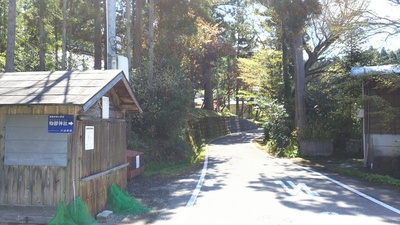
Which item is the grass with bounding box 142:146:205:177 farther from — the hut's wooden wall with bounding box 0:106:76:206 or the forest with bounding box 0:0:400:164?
the hut's wooden wall with bounding box 0:106:76:206

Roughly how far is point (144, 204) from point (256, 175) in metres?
5.65

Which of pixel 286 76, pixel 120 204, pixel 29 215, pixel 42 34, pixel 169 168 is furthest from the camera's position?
pixel 286 76

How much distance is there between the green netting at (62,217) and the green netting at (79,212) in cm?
9

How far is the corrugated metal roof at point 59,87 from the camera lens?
612 cm

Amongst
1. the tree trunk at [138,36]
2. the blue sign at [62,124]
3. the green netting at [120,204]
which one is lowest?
the green netting at [120,204]

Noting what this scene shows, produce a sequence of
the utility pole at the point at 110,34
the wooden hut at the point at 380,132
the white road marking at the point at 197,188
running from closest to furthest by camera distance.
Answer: the white road marking at the point at 197,188 < the utility pole at the point at 110,34 < the wooden hut at the point at 380,132

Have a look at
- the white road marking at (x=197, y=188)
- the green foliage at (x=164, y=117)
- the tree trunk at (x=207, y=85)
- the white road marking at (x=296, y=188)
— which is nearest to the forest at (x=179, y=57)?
the green foliage at (x=164, y=117)

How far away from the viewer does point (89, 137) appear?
694cm

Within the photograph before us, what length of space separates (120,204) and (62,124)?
2.49 m

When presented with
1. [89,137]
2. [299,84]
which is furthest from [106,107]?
[299,84]

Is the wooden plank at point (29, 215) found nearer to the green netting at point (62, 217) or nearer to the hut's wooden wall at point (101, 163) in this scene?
the green netting at point (62, 217)

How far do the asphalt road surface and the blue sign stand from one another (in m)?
2.25

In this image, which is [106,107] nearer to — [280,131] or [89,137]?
[89,137]

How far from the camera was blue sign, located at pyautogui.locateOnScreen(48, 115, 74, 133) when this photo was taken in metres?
6.32
